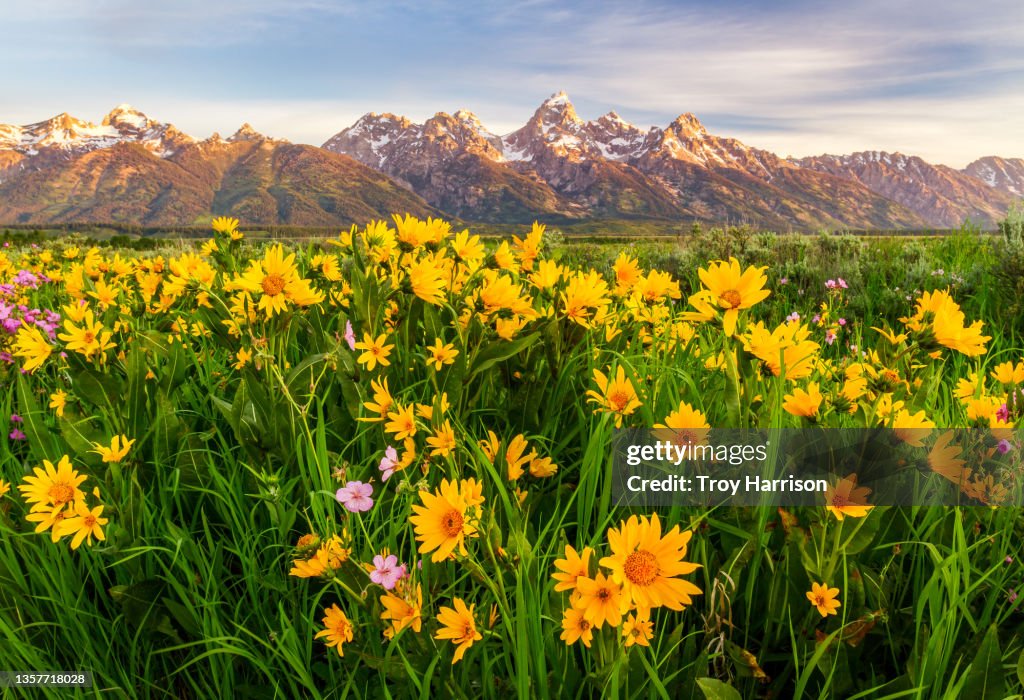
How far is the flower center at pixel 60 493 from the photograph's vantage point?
4.15 feet

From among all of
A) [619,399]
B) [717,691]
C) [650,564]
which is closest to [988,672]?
[717,691]

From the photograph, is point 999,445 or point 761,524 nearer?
point 761,524

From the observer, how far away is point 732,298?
1.32 metres

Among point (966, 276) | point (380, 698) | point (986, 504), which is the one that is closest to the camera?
point (380, 698)

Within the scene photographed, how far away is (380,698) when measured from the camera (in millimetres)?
1213

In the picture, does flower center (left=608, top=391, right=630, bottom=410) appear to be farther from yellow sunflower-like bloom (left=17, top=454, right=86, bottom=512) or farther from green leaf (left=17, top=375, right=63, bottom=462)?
green leaf (left=17, top=375, right=63, bottom=462)

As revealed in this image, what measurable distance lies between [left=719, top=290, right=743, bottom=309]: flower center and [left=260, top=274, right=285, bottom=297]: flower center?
3.86 feet

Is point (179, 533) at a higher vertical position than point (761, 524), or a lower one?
lower

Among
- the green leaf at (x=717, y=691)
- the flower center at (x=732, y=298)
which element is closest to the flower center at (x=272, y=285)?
the flower center at (x=732, y=298)

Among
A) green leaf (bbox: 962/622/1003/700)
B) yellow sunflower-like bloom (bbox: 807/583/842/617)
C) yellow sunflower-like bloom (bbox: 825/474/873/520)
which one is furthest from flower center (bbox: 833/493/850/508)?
green leaf (bbox: 962/622/1003/700)

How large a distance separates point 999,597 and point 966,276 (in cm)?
438

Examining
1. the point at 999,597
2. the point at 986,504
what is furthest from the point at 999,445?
the point at 999,597

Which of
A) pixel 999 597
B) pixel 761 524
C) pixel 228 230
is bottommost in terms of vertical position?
pixel 999 597

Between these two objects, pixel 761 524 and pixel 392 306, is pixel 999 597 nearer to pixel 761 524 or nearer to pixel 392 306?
pixel 761 524
